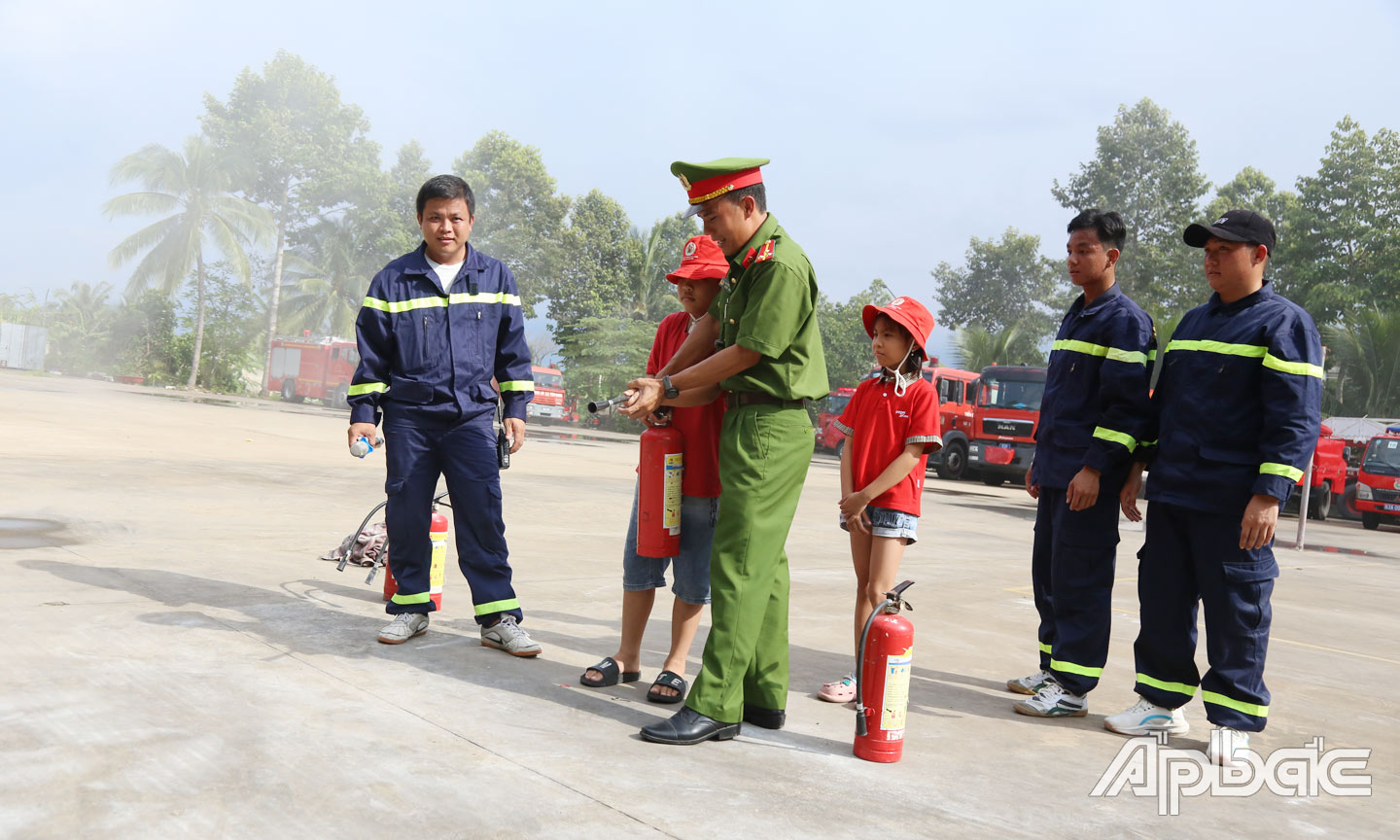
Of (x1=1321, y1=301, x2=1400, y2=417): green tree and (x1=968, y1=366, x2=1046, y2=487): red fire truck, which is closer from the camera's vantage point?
(x1=968, y1=366, x2=1046, y2=487): red fire truck

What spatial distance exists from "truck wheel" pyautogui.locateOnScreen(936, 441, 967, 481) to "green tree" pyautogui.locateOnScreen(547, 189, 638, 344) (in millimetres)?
20418

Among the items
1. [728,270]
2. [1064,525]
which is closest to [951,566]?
[1064,525]

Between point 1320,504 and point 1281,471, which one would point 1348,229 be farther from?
point 1281,471

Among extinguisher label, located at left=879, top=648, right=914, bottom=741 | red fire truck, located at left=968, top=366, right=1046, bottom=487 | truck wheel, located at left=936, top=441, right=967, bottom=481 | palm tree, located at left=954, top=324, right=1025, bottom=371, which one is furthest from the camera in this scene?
palm tree, located at left=954, top=324, right=1025, bottom=371

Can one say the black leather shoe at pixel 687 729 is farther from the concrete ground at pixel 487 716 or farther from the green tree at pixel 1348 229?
the green tree at pixel 1348 229

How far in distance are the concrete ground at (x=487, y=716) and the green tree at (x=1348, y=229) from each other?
92.8 ft

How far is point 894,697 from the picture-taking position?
3283 mm

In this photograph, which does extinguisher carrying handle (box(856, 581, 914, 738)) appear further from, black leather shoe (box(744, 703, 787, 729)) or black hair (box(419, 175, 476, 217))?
black hair (box(419, 175, 476, 217))

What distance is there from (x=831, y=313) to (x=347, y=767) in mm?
43708

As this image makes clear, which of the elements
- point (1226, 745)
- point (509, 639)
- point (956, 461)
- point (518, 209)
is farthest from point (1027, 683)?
point (518, 209)

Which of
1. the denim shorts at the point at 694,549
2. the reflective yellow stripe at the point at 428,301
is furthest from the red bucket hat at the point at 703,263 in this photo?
the reflective yellow stripe at the point at 428,301

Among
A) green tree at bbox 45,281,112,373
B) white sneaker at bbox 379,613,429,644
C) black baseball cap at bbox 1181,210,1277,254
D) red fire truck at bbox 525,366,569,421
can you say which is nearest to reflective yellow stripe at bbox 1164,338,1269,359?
black baseball cap at bbox 1181,210,1277,254

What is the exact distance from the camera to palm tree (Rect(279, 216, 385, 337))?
1816 inches

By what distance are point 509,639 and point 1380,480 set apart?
19177 millimetres
